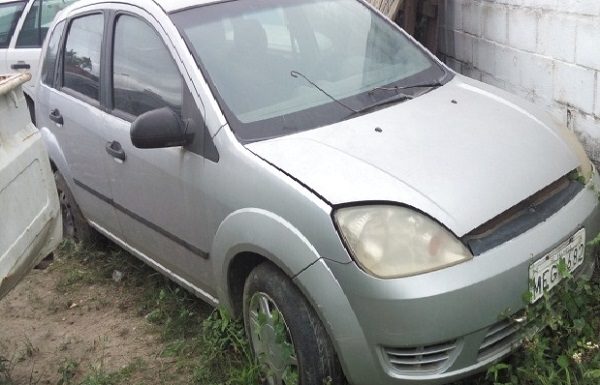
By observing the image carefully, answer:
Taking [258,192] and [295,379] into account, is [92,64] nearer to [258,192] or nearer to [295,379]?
[258,192]

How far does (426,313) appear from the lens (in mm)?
2523

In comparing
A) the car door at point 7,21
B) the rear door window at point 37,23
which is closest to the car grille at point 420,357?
the rear door window at point 37,23

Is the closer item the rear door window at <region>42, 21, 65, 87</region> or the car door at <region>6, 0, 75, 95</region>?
the rear door window at <region>42, 21, 65, 87</region>

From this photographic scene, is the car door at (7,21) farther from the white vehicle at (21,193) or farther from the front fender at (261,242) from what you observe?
the front fender at (261,242)

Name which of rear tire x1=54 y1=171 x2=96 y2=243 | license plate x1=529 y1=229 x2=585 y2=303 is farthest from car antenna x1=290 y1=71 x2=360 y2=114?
rear tire x1=54 y1=171 x2=96 y2=243

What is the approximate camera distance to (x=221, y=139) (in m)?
3.14

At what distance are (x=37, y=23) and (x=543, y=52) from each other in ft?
17.0

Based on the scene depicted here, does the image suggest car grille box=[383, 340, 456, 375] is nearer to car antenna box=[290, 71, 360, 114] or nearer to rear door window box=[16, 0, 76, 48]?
car antenna box=[290, 71, 360, 114]

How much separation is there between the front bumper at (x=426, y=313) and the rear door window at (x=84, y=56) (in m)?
2.15

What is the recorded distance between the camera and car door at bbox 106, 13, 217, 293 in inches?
131

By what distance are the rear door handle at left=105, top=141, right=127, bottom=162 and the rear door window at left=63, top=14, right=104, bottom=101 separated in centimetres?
36

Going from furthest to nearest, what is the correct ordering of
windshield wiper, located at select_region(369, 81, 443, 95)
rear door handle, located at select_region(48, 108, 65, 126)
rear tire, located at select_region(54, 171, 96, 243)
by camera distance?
rear tire, located at select_region(54, 171, 96, 243)
rear door handle, located at select_region(48, 108, 65, 126)
windshield wiper, located at select_region(369, 81, 443, 95)

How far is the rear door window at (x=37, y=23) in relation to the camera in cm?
749

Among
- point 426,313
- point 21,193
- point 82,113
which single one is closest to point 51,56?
point 82,113
